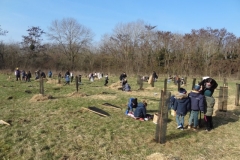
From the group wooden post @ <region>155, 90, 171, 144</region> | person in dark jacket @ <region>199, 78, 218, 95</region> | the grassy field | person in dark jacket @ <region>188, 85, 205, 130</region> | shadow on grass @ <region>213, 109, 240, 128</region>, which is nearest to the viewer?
the grassy field

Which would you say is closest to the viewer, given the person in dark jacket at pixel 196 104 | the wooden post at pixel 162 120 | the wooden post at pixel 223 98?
the wooden post at pixel 162 120

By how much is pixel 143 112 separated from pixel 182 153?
3.57 metres

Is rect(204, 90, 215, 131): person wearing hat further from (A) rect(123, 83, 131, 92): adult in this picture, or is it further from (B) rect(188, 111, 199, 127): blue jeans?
(A) rect(123, 83, 131, 92): adult

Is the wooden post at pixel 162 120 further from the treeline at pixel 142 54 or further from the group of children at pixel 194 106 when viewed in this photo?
the treeline at pixel 142 54

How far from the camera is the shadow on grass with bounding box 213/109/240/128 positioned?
9.60 meters

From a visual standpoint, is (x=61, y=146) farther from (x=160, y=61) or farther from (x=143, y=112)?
(x=160, y=61)

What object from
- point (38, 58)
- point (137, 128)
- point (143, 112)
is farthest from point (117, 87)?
point (38, 58)

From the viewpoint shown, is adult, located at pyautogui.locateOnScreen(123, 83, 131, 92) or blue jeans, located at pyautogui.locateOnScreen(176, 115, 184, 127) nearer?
blue jeans, located at pyautogui.locateOnScreen(176, 115, 184, 127)

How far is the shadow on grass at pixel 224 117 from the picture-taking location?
960cm

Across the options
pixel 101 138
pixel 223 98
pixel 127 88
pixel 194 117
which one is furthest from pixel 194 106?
pixel 127 88

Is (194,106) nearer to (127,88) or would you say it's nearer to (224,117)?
(224,117)

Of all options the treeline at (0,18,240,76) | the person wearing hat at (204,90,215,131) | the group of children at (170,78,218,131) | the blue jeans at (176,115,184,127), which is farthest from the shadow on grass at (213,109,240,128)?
the treeline at (0,18,240,76)

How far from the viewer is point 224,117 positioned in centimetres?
1052

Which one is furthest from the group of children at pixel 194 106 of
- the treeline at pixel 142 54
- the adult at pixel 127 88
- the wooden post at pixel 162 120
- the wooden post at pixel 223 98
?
the treeline at pixel 142 54
